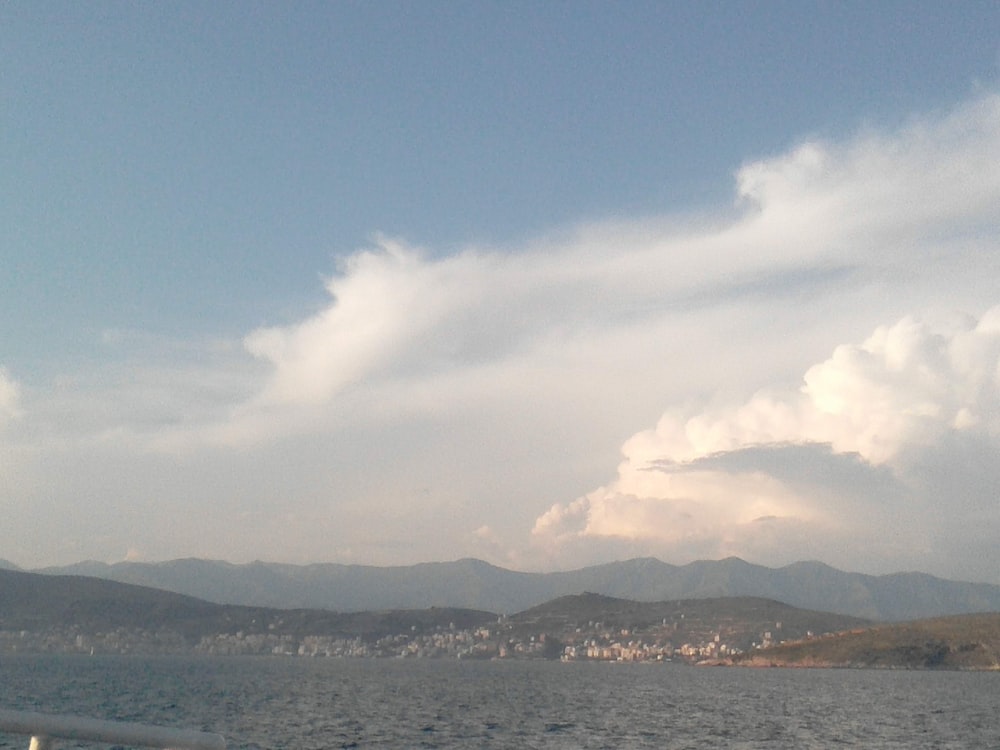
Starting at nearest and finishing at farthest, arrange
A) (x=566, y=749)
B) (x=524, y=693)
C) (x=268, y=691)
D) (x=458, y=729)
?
(x=566, y=749) < (x=458, y=729) < (x=268, y=691) < (x=524, y=693)

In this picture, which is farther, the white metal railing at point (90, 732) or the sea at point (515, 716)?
the sea at point (515, 716)

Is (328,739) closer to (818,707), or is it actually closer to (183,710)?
(183,710)

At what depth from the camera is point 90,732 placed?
7.17 metres

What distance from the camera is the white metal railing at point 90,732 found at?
7066 mm

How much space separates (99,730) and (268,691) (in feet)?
609

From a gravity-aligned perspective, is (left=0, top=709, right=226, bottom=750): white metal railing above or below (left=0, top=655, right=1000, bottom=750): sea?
above

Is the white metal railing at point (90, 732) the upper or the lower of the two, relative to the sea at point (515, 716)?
upper

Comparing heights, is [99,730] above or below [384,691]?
above

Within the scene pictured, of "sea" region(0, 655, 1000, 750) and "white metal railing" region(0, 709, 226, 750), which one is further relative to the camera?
"sea" region(0, 655, 1000, 750)

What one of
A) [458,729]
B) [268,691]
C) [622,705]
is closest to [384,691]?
[268,691]

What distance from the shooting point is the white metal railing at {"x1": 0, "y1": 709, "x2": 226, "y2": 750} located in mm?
7066

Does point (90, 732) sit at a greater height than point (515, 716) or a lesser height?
greater

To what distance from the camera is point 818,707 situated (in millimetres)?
164250

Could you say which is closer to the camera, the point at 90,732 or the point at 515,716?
the point at 90,732
